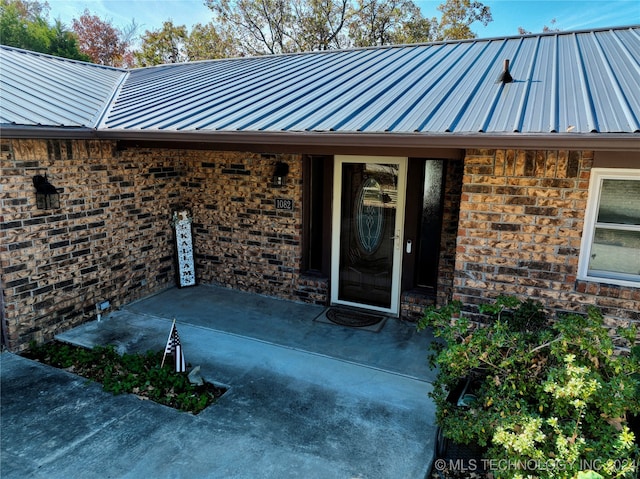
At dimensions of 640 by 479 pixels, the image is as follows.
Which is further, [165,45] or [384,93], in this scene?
[165,45]

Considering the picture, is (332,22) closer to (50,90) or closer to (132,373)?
(50,90)

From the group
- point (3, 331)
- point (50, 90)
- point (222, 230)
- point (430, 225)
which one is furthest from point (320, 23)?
point (3, 331)

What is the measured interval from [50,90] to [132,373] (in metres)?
4.01

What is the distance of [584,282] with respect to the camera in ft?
12.8

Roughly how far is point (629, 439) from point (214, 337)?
432 cm

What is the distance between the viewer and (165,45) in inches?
930

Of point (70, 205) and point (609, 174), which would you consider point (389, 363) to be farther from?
point (70, 205)

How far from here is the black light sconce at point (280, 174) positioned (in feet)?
21.1

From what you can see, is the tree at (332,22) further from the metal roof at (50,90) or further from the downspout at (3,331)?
the downspout at (3,331)

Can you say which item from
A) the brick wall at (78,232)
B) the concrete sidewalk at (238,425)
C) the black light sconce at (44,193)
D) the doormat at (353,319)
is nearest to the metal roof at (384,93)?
the brick wall at (78,232)

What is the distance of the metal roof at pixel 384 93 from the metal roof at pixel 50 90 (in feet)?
0.10

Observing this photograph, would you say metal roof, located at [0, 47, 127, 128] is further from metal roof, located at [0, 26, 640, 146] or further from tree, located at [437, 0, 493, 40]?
tree, located at [437, 0, 493, 40]

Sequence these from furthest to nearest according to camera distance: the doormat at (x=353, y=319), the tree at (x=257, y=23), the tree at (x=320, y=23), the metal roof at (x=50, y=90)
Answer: the tree at (x=257, y=23) < the tree at (x=320, y=23) < the doormat at (x=353, y=319) < the metal roof at (x=50, y=90)

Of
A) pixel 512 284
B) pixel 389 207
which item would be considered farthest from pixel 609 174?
pixel 389 207
